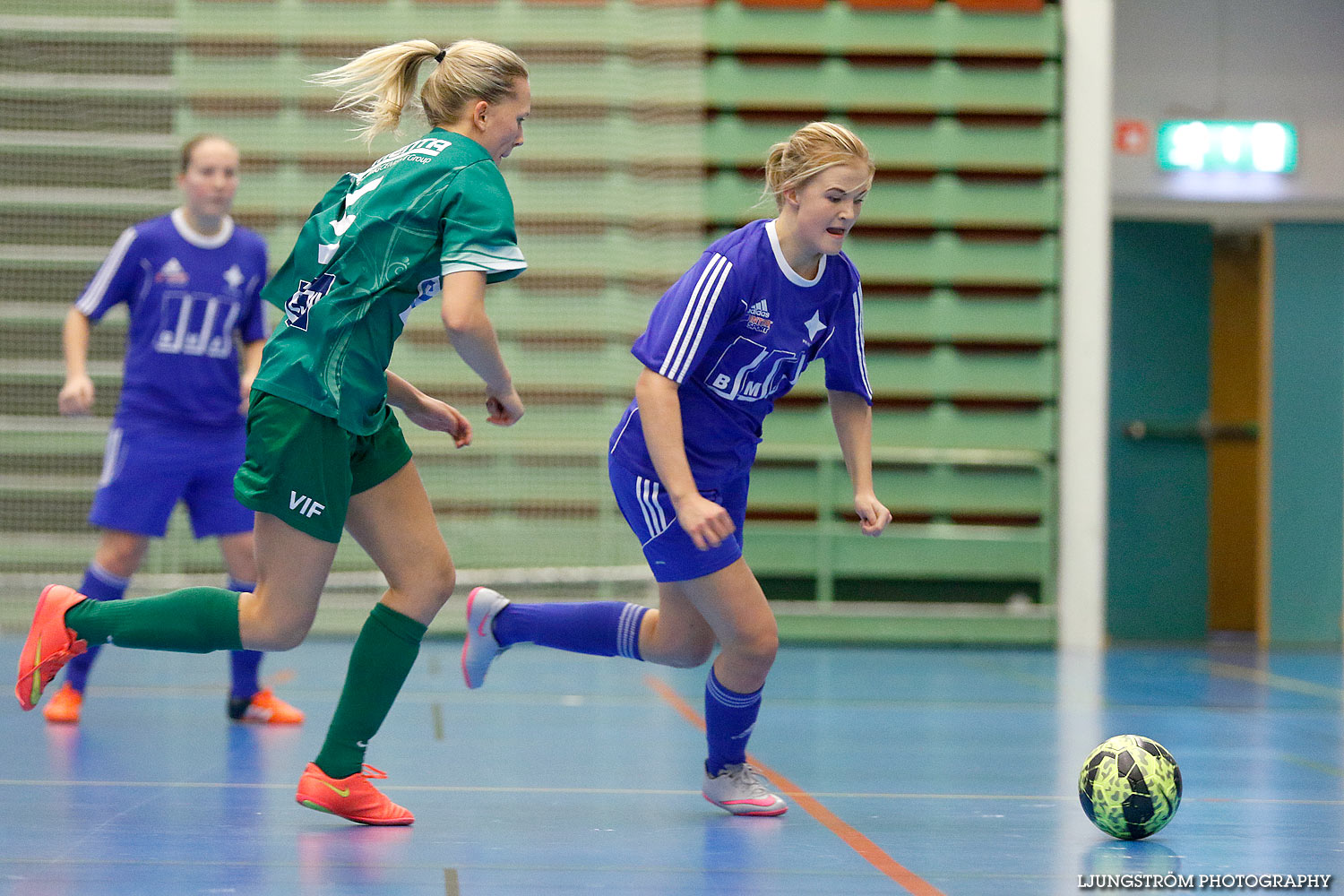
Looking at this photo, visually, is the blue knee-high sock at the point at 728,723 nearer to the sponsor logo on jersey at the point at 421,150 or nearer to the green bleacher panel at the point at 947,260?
the sponsor logo on jersey at the point at 421,150

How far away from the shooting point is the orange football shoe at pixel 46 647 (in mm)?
2734

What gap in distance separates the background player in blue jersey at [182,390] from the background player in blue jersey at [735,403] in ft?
5.84

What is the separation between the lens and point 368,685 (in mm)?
2783

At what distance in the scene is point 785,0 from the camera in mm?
7879

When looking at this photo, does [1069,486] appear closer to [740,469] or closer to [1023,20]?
[1023,20]

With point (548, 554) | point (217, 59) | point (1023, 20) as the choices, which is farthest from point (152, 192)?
point (1023, 20)

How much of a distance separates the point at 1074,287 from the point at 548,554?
332cm

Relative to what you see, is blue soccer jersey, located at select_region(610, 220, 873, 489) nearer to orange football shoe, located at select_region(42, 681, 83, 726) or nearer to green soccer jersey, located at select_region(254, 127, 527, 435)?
green soccer jersey, located at select_region(254, 127, 527, 435)

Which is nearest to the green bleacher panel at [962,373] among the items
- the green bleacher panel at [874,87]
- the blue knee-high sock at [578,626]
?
the green bleacher panel at [874,87]

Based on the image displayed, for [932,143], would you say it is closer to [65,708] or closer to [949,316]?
[949,316]

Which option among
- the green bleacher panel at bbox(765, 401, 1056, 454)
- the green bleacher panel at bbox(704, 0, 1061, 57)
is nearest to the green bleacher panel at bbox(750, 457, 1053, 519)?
the green bleacher panel at bbox(765, 401, 1056, 454)

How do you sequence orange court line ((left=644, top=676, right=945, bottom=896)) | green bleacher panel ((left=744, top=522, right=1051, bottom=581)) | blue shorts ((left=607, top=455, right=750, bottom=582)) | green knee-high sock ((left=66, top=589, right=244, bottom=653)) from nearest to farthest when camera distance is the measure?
1. orange court line ((left=644, top=676, right=945, bottom=896))
2. green knee-high sock ((left=66, top=589, right=244, bottom=653))
3. blue shorts ((left=607, top=455, right=750, bottom=582))
4. green bleacher panel ((left=744, top=522, right=1051, bottom=581))

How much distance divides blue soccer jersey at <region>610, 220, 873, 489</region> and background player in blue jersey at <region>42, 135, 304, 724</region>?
6.05 ft

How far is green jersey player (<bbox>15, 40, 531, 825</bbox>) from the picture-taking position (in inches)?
102
